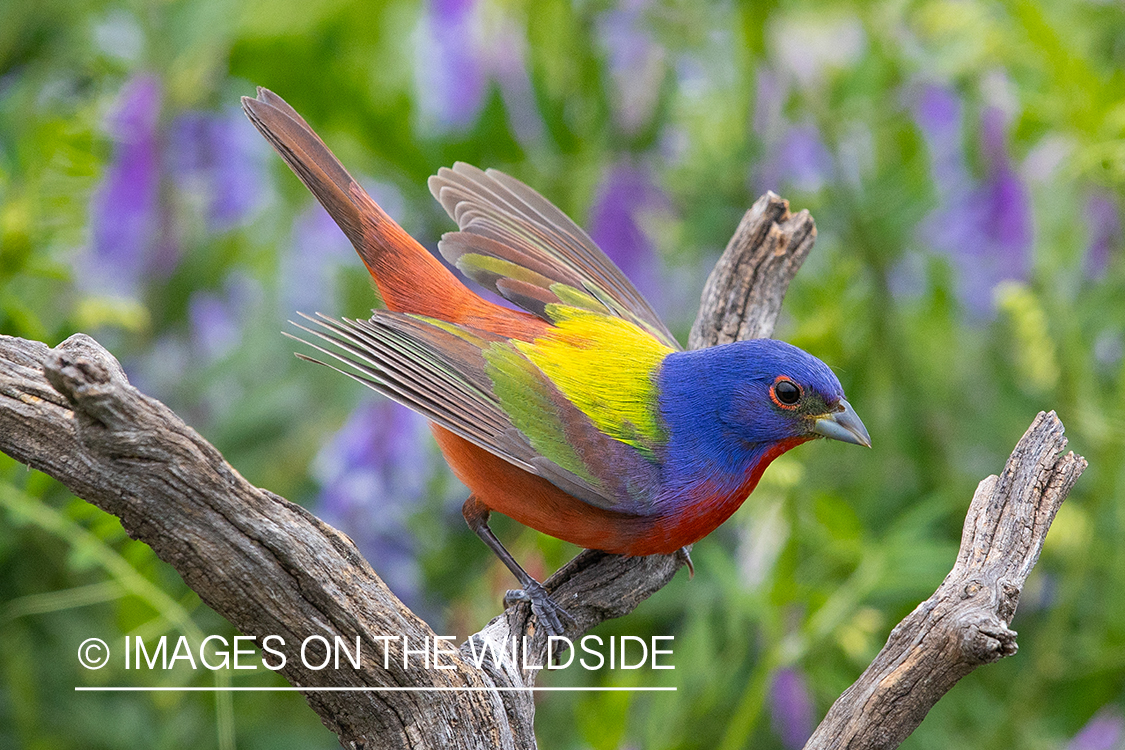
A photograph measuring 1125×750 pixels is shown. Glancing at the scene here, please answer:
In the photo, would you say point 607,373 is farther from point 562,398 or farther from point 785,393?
point 785,393

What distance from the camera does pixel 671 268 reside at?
3.84 meters

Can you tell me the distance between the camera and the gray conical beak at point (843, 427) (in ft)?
7.23

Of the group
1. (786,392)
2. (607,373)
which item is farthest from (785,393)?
(607,373)

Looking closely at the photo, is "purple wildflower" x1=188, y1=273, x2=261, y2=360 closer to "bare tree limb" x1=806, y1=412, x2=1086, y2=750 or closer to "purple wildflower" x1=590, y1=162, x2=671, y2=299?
"purple wildflower" x1=590, y1=162, x2=671, y2=299

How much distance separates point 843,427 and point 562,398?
0.57 m

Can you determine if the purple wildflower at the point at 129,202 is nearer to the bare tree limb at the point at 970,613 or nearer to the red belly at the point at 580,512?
the red belly at the point at 580,512

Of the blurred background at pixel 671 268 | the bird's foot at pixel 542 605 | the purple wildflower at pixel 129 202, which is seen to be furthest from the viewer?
the purple wildflower at pixel 129 202

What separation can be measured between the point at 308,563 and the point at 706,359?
1038 mm

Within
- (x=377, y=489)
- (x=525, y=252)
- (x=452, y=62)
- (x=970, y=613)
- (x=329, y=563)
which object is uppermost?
(x=452, y=62)

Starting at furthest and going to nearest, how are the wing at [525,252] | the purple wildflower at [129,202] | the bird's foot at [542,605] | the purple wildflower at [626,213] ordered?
the purple wildflower at [626,213], the purple wildflower at [129,202], the wing at [525,252], the bird's foot at [542,605]

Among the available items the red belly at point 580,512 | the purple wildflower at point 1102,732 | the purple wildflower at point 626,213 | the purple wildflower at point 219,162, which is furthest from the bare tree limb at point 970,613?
the purple wildflower at point 219,162

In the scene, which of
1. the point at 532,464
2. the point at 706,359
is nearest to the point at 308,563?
the point at 532,464

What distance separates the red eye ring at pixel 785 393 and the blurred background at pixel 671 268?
0.32m

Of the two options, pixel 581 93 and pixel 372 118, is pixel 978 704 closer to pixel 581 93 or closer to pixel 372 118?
pixel 581 93
